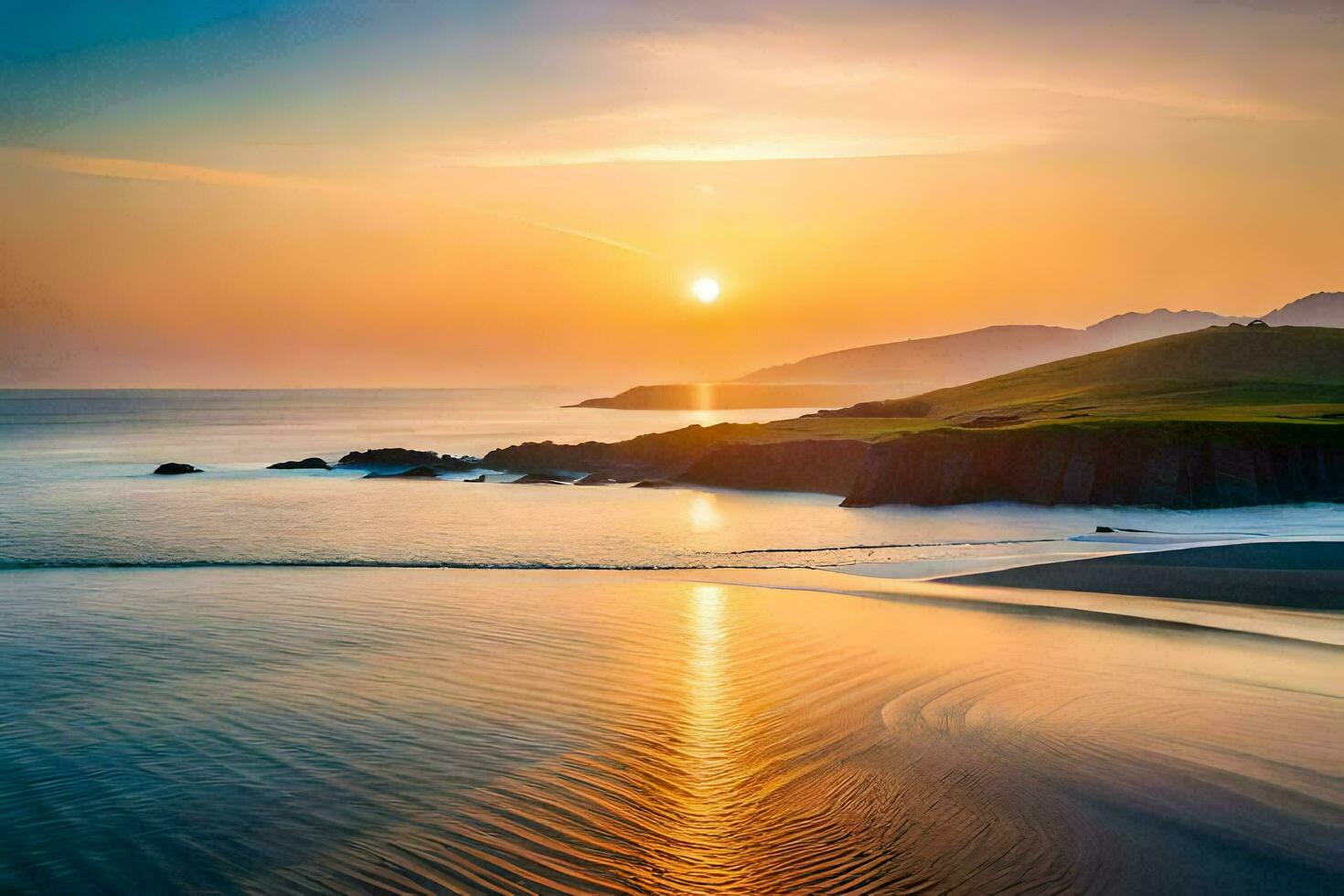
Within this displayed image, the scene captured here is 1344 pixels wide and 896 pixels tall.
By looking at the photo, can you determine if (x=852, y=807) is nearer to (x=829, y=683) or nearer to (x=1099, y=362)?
(x=829, y=683)

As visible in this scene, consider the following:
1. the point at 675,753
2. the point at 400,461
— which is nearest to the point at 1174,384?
the point at 400,461

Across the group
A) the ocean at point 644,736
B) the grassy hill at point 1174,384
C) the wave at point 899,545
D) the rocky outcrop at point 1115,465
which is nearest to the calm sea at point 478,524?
the wave at point 899,545

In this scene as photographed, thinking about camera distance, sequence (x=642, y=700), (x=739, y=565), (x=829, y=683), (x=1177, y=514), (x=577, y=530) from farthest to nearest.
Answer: (x=1177, y=514)
(x=577, y=530)
(x=739, y=565)
(x=829, y=683)
(x=642, y=700)

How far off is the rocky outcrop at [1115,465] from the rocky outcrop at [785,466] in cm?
944

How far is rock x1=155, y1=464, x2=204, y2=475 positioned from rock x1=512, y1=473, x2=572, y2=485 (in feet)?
87.4

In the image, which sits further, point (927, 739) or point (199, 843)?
point (927, 739)

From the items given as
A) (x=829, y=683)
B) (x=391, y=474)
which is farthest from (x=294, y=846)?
(x=391, y=474)

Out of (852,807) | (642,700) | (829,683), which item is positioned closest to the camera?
(852,807)

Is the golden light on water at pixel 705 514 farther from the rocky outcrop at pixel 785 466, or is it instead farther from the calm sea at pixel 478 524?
the rocky outcrop at pixel 785 466

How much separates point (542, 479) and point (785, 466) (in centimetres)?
1926

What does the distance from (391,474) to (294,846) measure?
233 feet

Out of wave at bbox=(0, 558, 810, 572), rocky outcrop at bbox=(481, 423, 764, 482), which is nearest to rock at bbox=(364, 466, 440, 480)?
rocky outcrop at bbox=(481, 423, 764, 482)

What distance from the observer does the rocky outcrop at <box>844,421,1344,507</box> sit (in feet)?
153

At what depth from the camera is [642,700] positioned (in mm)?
13930
